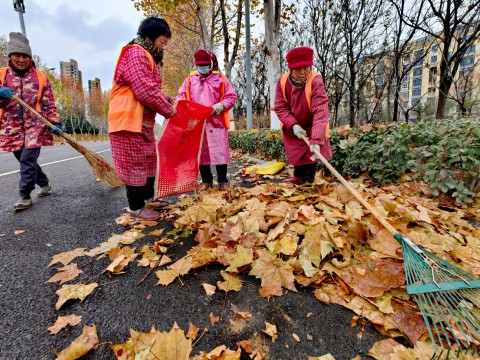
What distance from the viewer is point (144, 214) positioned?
2.48 metres

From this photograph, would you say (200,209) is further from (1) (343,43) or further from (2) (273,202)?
(1) (343,43)

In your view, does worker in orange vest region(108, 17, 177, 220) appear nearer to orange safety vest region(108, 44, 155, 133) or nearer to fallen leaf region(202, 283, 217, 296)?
orange safety vest region(108, 44, 155, 133)

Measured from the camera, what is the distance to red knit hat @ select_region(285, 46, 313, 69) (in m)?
2.60

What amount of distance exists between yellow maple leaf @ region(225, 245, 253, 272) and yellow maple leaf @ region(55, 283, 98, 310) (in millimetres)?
813

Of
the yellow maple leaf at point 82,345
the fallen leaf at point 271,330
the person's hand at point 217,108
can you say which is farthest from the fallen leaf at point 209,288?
the person's hand at point 217,108

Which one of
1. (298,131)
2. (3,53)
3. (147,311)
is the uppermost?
(3,53)

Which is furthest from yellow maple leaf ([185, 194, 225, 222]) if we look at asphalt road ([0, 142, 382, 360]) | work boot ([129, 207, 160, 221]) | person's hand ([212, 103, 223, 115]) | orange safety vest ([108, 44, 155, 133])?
person's hand ([212, 103, 223, 115])

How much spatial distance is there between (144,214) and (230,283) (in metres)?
1.37

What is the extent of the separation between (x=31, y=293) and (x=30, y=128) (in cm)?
236

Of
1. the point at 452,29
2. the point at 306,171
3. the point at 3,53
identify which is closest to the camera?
the point at 306,171

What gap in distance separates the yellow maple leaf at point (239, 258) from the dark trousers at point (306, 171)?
6.07ft

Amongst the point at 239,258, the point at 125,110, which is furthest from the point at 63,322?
the point at 125,110

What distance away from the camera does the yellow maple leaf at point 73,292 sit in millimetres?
1381

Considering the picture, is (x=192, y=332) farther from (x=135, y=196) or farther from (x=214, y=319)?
(x=135, y=196)
